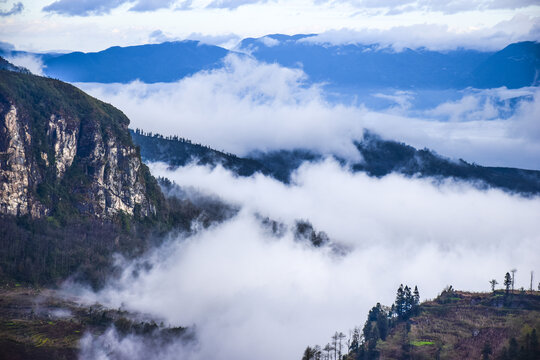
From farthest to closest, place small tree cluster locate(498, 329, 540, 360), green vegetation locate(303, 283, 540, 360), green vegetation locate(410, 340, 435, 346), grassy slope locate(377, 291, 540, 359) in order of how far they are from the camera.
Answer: green vegetation locate(410, 340, 435, 346) → grassy slope locate(377, 291, 540, 359) → green vegetation locate(303, 283, 540, 360) → small tree cluster locate(498, 329, 540, 360)

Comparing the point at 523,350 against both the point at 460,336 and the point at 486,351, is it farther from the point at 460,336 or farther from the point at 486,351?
the point at 460,336

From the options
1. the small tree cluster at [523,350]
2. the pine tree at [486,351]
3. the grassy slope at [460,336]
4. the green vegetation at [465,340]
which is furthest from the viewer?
Result: the grassy slope at [460,336]

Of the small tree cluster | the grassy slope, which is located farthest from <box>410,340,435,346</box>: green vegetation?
the small tree cluster

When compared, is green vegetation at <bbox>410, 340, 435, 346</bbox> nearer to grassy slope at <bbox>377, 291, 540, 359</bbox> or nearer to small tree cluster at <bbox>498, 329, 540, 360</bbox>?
grassy slope at <bbox>377, 291, 540, 359</bbox>

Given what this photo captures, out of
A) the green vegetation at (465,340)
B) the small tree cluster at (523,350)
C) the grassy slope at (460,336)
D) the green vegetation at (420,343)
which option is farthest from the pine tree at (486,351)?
the green vegetation at (420,343)

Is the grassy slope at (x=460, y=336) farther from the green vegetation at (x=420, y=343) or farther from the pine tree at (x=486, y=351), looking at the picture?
the pine tree at (x=486, y=351)

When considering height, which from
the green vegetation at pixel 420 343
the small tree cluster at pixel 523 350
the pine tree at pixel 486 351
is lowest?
the green vegetation at pixel 420 343

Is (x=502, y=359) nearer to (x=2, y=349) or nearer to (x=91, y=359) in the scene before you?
(x=91, y=359)

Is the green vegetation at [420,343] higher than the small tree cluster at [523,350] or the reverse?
the reverse

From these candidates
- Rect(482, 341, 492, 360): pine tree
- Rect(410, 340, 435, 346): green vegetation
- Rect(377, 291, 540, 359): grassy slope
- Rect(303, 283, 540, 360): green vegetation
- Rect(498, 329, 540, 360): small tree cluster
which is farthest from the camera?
Rect(410, 340, 435, 346): green vegetation

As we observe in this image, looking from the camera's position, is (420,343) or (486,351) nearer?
(486,351)

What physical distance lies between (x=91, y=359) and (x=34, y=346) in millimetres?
18257

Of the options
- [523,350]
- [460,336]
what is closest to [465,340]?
[460,336]

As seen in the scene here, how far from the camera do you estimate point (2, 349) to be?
185 meters
